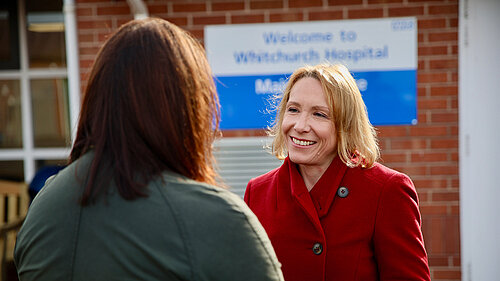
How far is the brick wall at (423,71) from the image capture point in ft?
12.5

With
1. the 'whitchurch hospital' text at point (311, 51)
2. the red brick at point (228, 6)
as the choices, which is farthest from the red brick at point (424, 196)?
the red brick at point (228, 6)

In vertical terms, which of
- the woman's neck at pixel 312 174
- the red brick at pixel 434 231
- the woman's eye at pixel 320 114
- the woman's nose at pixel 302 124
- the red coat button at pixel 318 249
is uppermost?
the woman's eye at pixel 320 114

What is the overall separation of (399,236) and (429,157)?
220 cm

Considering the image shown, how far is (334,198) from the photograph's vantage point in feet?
6.46

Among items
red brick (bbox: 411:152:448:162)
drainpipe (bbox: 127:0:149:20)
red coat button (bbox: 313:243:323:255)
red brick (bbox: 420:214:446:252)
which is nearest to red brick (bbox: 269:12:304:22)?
drainpipe (bbox: 127:0:149:20)

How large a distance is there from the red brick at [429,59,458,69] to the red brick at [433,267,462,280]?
1503 millimetres

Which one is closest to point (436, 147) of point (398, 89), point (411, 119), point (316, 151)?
point (411, 119)

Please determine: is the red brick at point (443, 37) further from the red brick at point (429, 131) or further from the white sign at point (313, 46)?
the red brick at point (429, 131)

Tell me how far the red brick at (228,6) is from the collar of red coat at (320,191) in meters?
2.16

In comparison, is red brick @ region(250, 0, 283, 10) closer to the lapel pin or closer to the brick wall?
the brick wall

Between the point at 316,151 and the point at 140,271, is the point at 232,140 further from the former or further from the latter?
the point at 140,271

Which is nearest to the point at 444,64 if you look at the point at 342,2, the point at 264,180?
the point at 342,2

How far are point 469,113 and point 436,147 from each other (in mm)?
338

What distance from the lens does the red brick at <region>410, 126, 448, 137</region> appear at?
3859 millimetres
